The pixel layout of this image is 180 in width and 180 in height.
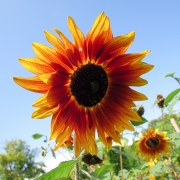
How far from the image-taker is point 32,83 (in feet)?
3.76

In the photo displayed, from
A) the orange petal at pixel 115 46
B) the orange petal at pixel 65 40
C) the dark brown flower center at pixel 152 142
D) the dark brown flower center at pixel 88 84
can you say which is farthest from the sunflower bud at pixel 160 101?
the orange petal at pixel 65 40

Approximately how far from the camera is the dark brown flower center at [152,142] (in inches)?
126

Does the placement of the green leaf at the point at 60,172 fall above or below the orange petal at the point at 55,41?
below

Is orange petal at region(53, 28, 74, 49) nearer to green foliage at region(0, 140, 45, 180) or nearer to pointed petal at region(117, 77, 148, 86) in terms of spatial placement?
pointed petal at region(117, 77, 148, 86)

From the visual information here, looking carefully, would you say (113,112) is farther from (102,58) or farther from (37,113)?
(37,113)

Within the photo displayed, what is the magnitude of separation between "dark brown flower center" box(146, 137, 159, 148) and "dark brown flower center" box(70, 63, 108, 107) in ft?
6.48

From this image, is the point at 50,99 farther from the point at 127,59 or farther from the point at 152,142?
the point at 152,142

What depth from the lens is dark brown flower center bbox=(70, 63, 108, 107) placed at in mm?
1401

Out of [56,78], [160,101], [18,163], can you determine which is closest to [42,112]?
[56,78]

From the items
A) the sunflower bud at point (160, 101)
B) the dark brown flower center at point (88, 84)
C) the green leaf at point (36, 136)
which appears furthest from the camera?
the sunflower bud at point (160, 101)

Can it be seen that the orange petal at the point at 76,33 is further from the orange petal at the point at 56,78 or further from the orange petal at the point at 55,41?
the orange petal at the point at 56,78

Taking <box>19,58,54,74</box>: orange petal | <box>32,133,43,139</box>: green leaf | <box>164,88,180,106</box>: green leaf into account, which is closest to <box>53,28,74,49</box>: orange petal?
<box>19,58,54,74</box>: orange petal

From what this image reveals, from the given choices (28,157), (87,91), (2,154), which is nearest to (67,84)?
(87,91)

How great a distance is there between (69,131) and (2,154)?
38.8m
